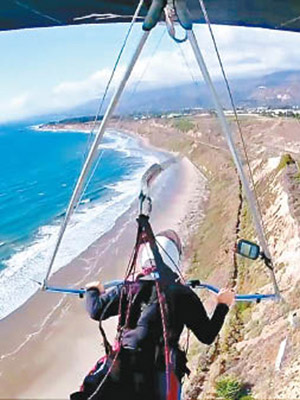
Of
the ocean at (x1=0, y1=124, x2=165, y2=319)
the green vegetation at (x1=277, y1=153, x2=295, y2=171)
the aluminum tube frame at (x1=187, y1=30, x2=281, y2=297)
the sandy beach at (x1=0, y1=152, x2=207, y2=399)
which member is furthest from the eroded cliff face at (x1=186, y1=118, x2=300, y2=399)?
the aluminum tube frame at (x1=187, y1=30, x2=281, y2=297)

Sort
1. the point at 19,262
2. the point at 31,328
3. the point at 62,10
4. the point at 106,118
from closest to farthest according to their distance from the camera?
the point at 106,118 < the point at 62,10 < the point at 31,328 < the point at 19,262

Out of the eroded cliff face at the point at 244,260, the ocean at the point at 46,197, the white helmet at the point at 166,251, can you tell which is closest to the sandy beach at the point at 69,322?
the ocean at the point at 46,197

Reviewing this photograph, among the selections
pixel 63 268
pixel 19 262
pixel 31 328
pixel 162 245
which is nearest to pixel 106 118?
pixel 162 245

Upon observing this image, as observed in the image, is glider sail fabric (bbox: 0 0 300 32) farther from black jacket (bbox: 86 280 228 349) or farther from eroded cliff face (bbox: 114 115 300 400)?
black jacket (bbox: 86 280 228 349)

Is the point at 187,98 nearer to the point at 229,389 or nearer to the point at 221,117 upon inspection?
the point at 221,117

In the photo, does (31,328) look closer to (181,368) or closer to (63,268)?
(63,268)

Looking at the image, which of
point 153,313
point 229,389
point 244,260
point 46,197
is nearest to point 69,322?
point 244,260

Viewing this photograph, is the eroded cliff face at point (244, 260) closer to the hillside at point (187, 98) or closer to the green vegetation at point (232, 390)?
the green vegetation at point (232, 390)
